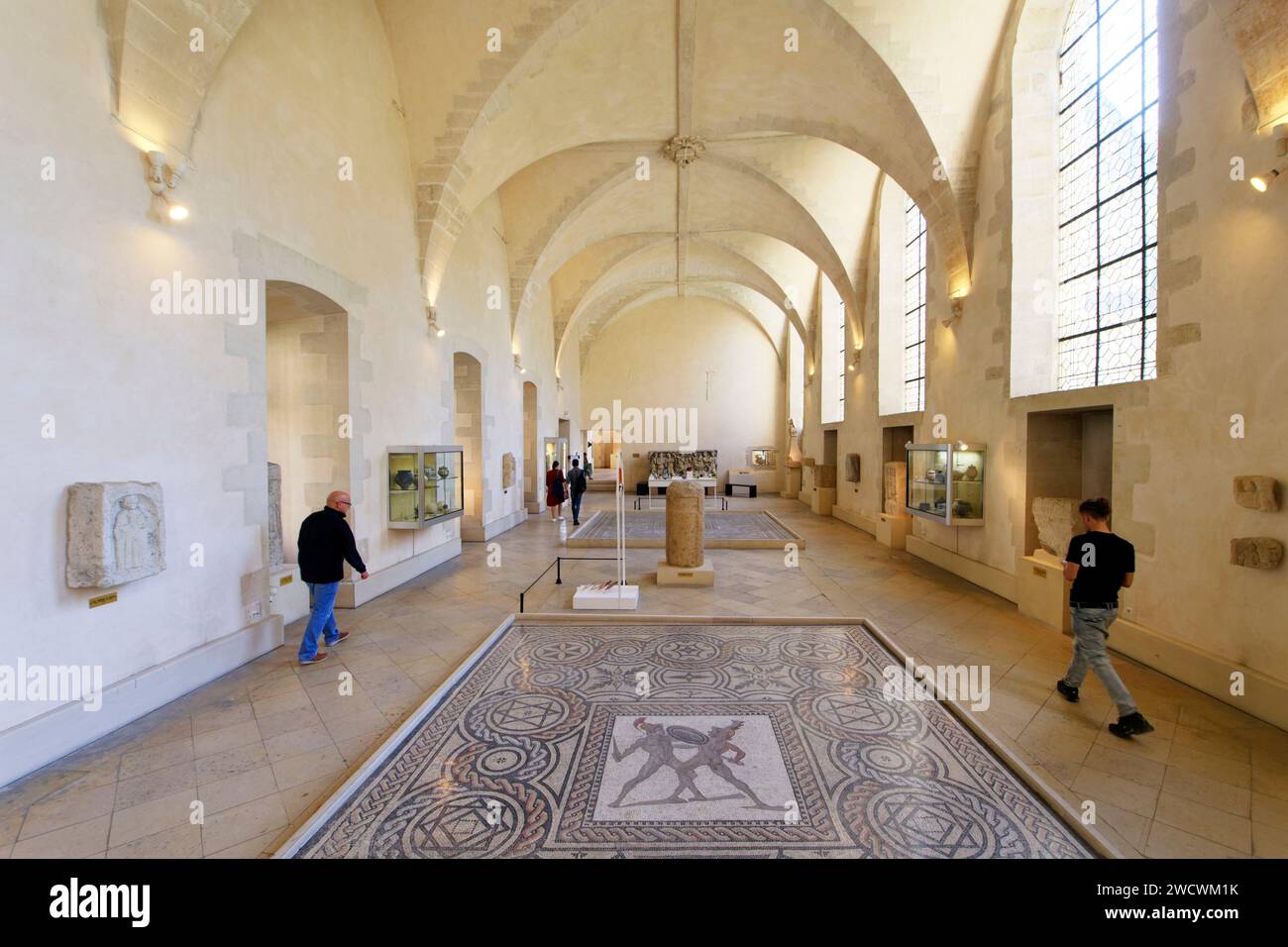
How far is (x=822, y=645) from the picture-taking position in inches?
195

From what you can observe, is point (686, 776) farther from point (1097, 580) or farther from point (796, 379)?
point (796, 379)

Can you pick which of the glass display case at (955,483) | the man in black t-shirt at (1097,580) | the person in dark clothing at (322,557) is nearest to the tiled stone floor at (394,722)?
the person in dark clothing at (322,557)

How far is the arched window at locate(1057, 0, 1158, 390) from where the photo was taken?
5102 mm

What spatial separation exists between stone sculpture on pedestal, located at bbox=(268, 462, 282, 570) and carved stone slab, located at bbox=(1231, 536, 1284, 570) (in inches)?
316

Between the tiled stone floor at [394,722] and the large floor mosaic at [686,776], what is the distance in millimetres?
326

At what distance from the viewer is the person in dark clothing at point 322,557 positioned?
454 centimetres

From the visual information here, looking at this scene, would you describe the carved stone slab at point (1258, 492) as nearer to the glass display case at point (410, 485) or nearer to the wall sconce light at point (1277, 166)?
the wall sconce light at point (1277, 166)

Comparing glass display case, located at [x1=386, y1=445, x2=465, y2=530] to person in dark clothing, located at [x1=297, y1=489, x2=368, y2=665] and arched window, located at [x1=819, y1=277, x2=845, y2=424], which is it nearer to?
person in dark clothing, located at [x1=297, y1=489, x2=368, y2=665]

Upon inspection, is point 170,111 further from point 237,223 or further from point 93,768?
point 93,768

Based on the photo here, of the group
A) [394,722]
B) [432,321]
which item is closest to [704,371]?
[432,321]

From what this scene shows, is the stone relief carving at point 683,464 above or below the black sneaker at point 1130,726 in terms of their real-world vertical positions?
above

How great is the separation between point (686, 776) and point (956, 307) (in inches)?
289

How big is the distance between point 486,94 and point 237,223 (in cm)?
393

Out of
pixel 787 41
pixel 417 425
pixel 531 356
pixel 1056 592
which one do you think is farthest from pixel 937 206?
pixel 531 356
